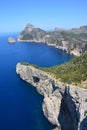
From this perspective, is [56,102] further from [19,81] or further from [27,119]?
[19,81]

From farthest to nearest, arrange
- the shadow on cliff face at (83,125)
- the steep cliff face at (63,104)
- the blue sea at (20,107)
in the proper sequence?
the blue sea at (20,107) → the steep cliff face at (63,104) → the shadow on cliff face at (83,125)

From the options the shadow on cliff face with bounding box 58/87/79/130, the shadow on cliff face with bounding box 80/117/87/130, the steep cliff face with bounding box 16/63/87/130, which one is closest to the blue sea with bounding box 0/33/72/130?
the steep cliff face with bounding box 16/63/87/130

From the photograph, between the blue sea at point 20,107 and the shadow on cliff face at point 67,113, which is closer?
the shadow on cliff face at point 67,113

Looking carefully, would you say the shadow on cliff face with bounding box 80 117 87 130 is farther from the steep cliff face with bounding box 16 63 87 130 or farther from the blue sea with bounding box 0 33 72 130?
the blue sea with bounding box 0 33 72 130

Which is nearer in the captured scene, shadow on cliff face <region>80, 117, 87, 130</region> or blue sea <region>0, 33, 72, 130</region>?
shadow on cliff face <region>80, 117, 87, 130</region>

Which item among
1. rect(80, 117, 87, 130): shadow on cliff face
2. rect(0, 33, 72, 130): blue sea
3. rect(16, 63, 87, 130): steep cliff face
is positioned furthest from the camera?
rect(0, 33, 72, 130): blue sea

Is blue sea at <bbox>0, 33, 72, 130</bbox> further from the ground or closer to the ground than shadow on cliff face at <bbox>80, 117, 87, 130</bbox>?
closer to the ground

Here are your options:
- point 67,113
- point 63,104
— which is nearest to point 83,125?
point 67,113

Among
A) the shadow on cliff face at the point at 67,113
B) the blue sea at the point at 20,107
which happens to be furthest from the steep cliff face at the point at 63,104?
the blue sea at the point at 20,107

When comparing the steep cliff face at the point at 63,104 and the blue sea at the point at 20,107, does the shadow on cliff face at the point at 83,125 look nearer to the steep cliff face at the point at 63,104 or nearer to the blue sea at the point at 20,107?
the steep cliff face at the point at 63,104
